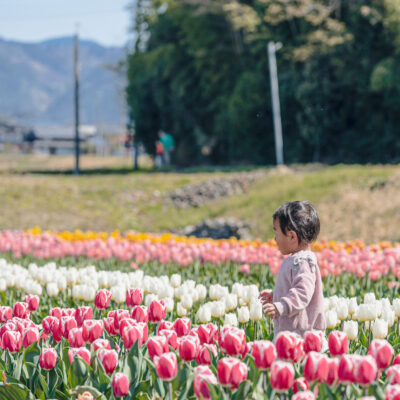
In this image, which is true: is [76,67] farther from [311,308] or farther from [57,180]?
[311,308]

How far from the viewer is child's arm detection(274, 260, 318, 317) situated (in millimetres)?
3635

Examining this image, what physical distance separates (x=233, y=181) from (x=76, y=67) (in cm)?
1209

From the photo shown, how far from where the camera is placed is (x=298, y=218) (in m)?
3.79

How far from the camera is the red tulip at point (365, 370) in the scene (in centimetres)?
260

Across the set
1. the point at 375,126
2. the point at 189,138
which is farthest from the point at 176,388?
the point at 189,138

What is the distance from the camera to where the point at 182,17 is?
35.9 m

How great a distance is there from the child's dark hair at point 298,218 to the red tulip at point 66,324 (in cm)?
129

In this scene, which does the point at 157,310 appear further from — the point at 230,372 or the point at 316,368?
the point at 316,368

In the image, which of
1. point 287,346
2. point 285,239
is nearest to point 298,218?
point 285,239

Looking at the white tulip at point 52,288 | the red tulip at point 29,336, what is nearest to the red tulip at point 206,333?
the red tulip at point 29,336

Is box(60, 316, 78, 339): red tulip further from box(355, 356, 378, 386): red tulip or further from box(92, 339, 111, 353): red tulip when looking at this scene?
box(355, 356, 378, 386): red tulip

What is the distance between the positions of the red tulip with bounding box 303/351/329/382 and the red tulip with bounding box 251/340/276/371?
0.54 ft

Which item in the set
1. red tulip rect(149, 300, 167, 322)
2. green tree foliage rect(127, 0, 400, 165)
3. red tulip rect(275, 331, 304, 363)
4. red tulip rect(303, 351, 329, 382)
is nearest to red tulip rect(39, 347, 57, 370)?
red tulip rect(149, 300, 167, 322)

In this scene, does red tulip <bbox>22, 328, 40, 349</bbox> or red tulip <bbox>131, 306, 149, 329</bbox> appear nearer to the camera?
red tulip <bbox>22, 328, 40, 349</bbox>
